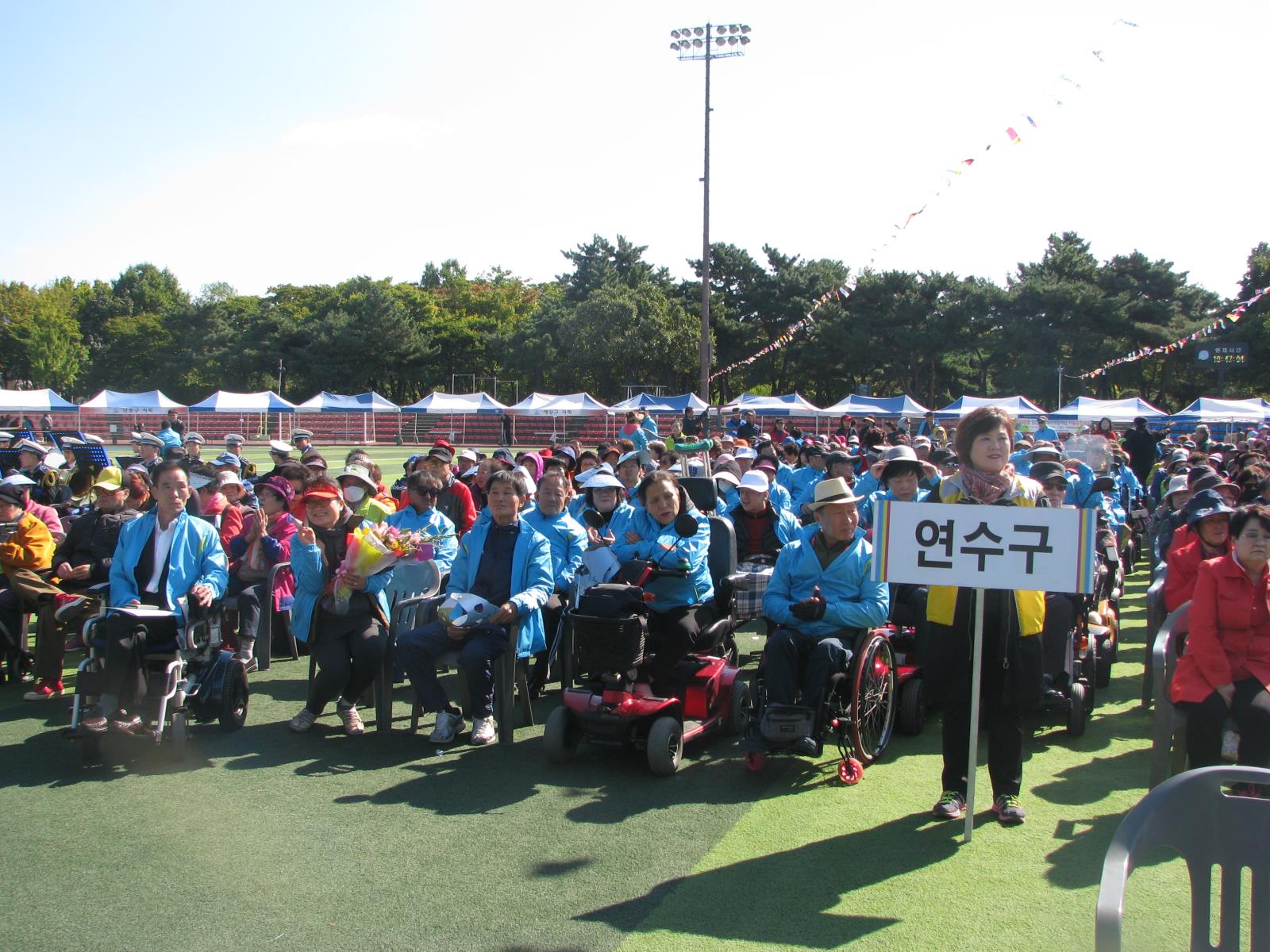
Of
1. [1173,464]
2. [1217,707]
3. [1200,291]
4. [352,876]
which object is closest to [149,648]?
[352,876]

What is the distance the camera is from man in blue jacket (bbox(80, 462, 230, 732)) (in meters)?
5.64

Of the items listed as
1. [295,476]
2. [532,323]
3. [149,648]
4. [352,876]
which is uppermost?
[532,323]

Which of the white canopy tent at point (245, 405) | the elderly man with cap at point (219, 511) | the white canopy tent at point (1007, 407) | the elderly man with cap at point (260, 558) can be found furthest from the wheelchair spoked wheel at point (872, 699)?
the white canopy tent at point (245, 405)

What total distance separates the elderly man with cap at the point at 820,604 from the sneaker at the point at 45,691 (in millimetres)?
4935

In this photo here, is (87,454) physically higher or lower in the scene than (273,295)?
lower

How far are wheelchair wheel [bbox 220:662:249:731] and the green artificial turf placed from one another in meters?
0.16

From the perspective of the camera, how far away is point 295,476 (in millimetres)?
9062

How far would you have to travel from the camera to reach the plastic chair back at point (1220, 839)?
2223mm

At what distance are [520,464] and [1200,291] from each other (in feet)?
157

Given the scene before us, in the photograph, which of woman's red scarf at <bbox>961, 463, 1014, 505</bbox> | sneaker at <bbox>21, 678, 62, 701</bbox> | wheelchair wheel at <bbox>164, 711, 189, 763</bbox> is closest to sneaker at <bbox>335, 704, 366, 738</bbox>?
wheelchair wheel at <bbox>164, 711, 189, 763</bbox>

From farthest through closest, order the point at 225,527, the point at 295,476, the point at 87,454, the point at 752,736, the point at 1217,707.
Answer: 1. the point at 87,454
2. the point at 295,476
3. the point at 225,527
4. the point at 752,736
5. the point at 1217,707

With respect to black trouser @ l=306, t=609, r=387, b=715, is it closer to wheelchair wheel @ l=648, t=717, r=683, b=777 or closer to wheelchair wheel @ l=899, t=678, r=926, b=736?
wheelchair wheel @ l=648, t=717, r=683, b=777

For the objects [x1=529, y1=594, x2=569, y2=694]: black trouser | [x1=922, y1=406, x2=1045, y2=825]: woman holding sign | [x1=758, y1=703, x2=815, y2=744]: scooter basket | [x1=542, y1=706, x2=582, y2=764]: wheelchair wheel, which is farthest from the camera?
[x1=529, y1=594, x2=569, y2=694]: black trouser

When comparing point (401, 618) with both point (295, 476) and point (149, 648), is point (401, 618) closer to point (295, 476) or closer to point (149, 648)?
point (149, 648)
